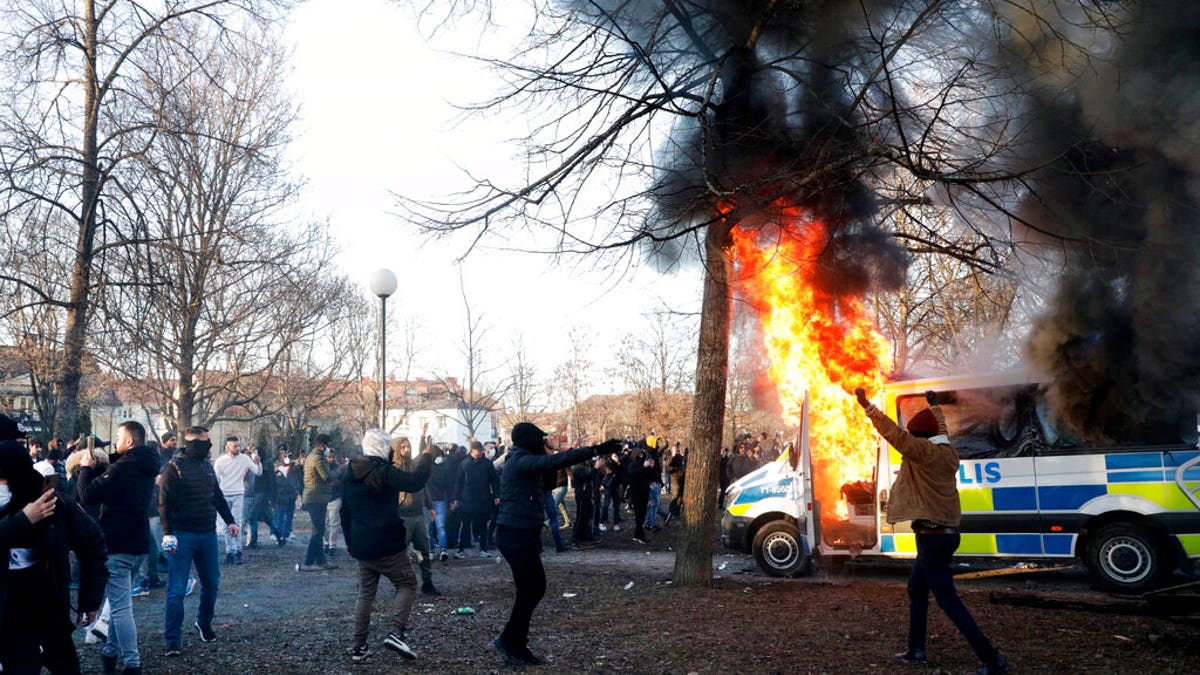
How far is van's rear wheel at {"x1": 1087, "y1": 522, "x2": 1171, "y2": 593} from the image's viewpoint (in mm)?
9086

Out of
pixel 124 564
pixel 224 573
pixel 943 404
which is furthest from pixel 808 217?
pixel 224 573

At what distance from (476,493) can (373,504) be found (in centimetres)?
814

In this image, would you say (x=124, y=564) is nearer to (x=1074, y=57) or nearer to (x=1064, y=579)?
(x=1074, y=57)

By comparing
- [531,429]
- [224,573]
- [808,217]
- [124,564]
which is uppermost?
[808,217]

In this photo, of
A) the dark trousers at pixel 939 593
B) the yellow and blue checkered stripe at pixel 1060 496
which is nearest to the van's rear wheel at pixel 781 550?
the yellow and blue checkered stripe at pixel 1060 496

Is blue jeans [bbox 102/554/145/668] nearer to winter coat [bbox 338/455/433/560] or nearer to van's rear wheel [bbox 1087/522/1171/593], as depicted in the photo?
winter coat [bbox 338/455/433/560]

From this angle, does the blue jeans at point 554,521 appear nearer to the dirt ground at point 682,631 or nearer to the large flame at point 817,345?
the dirt ground at point 682,631

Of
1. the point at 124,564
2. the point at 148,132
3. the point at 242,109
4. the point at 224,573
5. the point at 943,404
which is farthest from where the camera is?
the point at 242,109

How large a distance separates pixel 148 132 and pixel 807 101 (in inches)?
415

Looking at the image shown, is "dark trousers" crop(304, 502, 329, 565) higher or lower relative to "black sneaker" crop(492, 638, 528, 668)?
higher

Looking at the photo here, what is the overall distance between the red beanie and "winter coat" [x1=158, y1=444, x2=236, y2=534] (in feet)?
19.3

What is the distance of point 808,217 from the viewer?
9.58 metres

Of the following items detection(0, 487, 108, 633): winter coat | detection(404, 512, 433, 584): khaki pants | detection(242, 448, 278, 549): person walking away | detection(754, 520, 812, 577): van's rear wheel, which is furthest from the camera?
detection(242, 448, 278, 549): person walking away

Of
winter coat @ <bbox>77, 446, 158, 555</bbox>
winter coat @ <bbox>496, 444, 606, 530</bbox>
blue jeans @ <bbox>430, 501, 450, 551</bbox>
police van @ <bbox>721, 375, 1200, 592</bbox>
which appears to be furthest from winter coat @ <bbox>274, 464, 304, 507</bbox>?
winter coat @ <bbox>496, 444, 606, 530</bbox>
